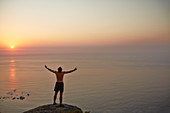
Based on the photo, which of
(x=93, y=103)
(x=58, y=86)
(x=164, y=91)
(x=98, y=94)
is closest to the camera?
(x=58, y=86)

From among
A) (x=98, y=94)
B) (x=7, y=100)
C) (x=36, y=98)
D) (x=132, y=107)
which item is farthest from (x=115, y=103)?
(x=7, y=100)

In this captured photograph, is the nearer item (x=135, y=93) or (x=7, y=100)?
(x=7, y=100)

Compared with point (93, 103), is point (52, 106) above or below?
above

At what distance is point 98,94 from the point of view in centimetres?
3419

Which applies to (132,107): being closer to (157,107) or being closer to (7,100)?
(157,107)

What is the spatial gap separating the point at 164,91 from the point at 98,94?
1451cm

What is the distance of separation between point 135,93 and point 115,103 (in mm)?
8508

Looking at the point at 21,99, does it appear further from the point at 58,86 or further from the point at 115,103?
the point at 58,86

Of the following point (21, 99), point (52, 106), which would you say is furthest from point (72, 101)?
point (52, 106)

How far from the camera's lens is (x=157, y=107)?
27.1 m

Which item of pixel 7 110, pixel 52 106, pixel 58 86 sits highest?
pixel 58 86

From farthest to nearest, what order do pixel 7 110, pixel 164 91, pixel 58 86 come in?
pixel 164 91
pixel 7 110
pixel 58 86

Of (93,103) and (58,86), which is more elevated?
(58,86)

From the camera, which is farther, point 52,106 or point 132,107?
point 132,107
